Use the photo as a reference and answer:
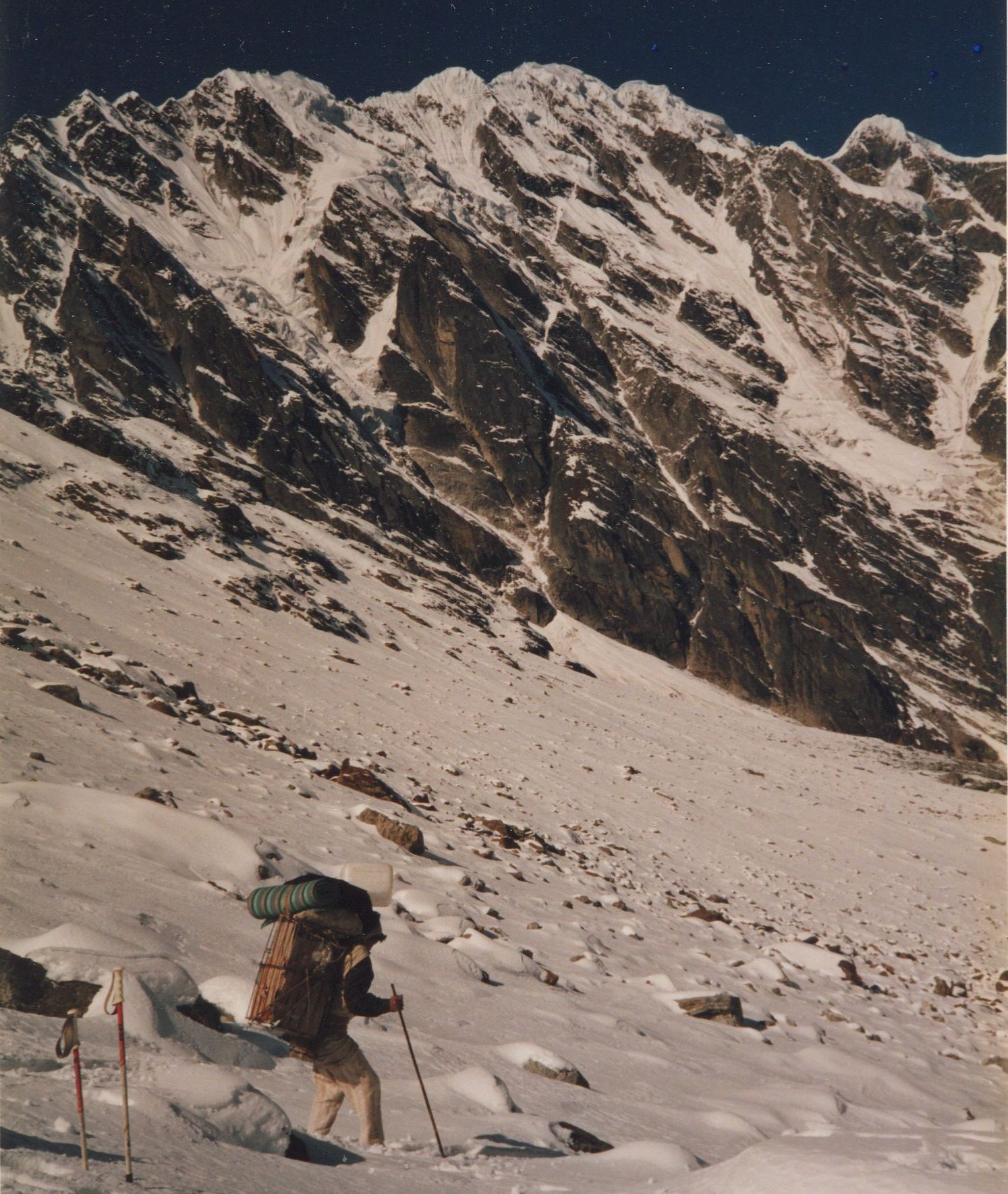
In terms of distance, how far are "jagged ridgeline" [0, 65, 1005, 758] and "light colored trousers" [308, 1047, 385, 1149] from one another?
38624 millimetres

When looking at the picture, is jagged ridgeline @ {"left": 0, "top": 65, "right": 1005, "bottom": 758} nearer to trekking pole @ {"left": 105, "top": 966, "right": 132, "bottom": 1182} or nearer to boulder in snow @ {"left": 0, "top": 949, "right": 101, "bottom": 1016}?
boulder in snow @ {"left": 0, "top": 949, "right": 101, "bottom": 1016}

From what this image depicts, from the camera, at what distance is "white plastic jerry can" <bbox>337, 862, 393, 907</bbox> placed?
3.79 m

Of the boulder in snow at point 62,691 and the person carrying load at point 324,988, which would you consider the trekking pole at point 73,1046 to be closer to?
the person carrying load at point 324,988

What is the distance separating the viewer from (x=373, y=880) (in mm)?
3812

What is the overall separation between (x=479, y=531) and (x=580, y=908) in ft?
184

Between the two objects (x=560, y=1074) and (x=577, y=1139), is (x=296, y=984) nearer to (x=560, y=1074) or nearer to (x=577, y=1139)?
(x=577, y=1139)

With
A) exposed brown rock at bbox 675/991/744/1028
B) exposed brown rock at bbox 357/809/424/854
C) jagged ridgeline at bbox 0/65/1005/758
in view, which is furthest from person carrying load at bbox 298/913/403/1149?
jagged ridgeline at bbox 0/65/1005/758

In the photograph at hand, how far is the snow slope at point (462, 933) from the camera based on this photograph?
9.70ft

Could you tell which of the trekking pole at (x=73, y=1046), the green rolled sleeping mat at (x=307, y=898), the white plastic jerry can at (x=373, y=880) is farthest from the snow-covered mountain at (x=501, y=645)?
the white plastic jerry can at (x=373, y=880)

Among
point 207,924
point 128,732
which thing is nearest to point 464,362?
point 128,732

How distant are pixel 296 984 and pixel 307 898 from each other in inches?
14.8

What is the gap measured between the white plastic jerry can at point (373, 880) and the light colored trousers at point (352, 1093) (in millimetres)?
639

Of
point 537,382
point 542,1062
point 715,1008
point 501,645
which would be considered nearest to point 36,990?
point 542,1062

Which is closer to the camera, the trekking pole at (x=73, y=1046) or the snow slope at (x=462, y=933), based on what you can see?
the trekking pole at (x=73, y=1046)
